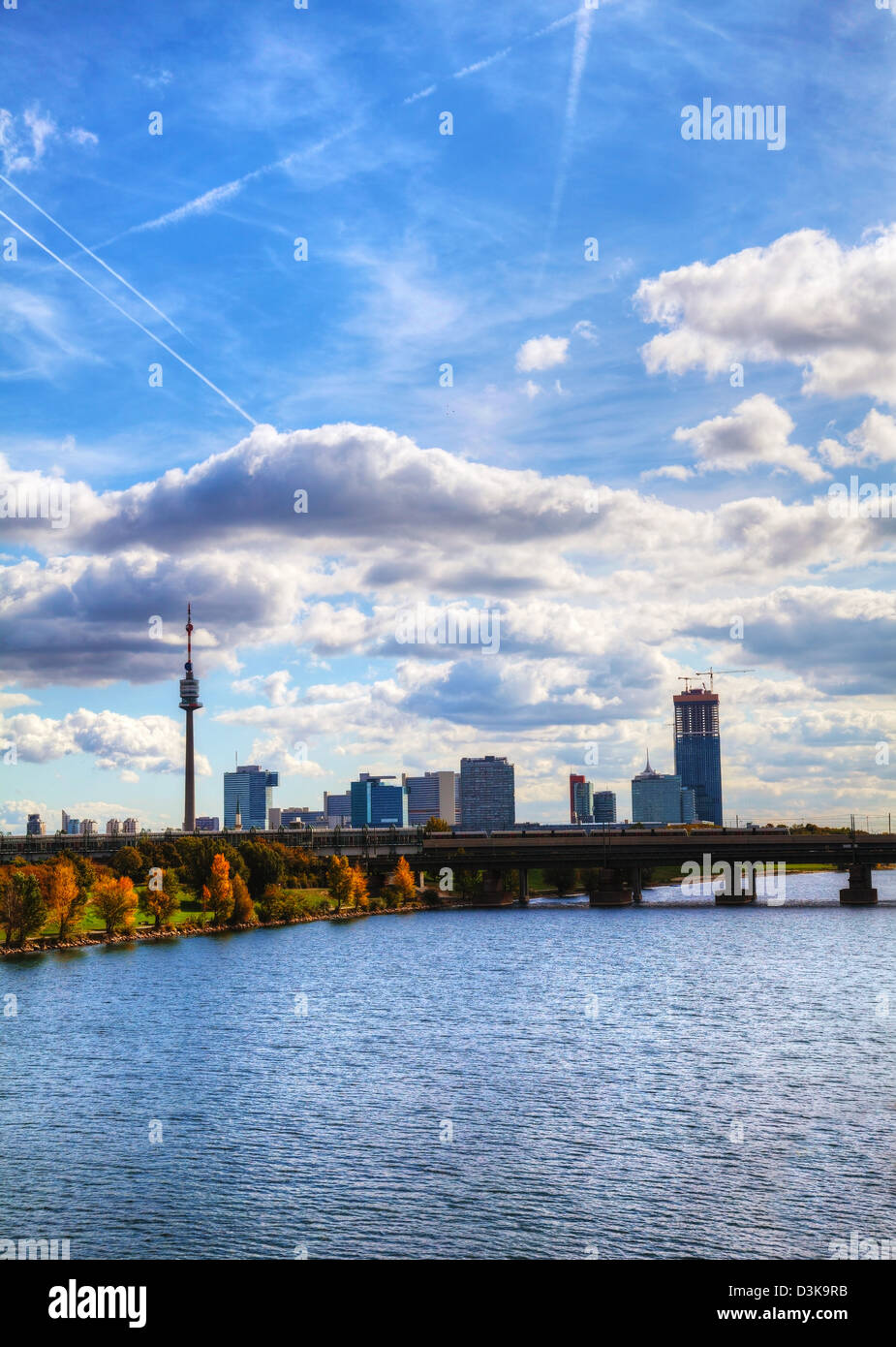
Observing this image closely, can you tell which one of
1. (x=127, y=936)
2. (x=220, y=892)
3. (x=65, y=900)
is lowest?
(x=127, y=936)

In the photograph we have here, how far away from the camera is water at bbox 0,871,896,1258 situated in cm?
4472

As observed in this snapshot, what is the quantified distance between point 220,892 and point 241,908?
168 inches

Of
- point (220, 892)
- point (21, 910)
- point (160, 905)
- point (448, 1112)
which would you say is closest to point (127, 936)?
point (160, 905)

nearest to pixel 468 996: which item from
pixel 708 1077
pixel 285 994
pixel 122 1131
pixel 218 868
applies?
pixel 285 994

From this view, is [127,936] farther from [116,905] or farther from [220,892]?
[220,892]

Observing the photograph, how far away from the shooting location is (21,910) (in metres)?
134

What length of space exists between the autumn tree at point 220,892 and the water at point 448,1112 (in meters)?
51.8

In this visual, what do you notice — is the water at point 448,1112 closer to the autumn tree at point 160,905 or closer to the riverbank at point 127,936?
the riverbank at point 127,936

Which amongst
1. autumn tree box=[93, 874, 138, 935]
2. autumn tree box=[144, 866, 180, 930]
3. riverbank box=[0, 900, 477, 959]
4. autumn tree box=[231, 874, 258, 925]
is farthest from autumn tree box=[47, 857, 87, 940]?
autumn tree box=[231, 874, 258, 925]

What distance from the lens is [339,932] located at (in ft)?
558

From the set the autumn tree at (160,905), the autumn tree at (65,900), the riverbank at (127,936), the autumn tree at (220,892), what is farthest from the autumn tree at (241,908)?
the autumn tree at (65,900)

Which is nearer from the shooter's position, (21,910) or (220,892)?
(21,910)
